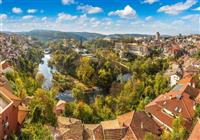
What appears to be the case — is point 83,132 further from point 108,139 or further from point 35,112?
point 35,112

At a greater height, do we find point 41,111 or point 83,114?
point 41,111

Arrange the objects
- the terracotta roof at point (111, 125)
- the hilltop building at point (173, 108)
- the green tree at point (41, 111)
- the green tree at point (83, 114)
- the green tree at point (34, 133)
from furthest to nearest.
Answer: the green tree at point (83, 114), the hilltop building at point (173, 108), the terracotta roof at point (111, 125), the green tree at point (41, 111), the green tree at point (34, 133)

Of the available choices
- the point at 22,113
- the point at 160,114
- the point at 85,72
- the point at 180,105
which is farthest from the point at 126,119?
the point at 85,72

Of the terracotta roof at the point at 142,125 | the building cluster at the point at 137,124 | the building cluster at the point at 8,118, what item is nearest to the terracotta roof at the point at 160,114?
the building cluster at the point at 137,124

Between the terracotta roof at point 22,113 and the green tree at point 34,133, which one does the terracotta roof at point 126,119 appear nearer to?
the terracotta roof at point 22,113

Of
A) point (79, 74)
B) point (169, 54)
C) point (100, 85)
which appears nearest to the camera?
point (100, 85)

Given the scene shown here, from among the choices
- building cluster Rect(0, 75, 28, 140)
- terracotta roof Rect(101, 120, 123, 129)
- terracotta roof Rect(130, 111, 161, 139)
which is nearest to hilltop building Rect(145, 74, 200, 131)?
terracotta roof Rect(130, 111, 161, 139)

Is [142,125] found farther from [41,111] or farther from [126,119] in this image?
[41,111]

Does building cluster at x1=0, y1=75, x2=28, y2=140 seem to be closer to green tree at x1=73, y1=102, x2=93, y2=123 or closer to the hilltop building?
green tree at x1=73, y1=102, x2=93, y2=123

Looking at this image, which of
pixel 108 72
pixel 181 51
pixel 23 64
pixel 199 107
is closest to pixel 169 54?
pixel 181 51
